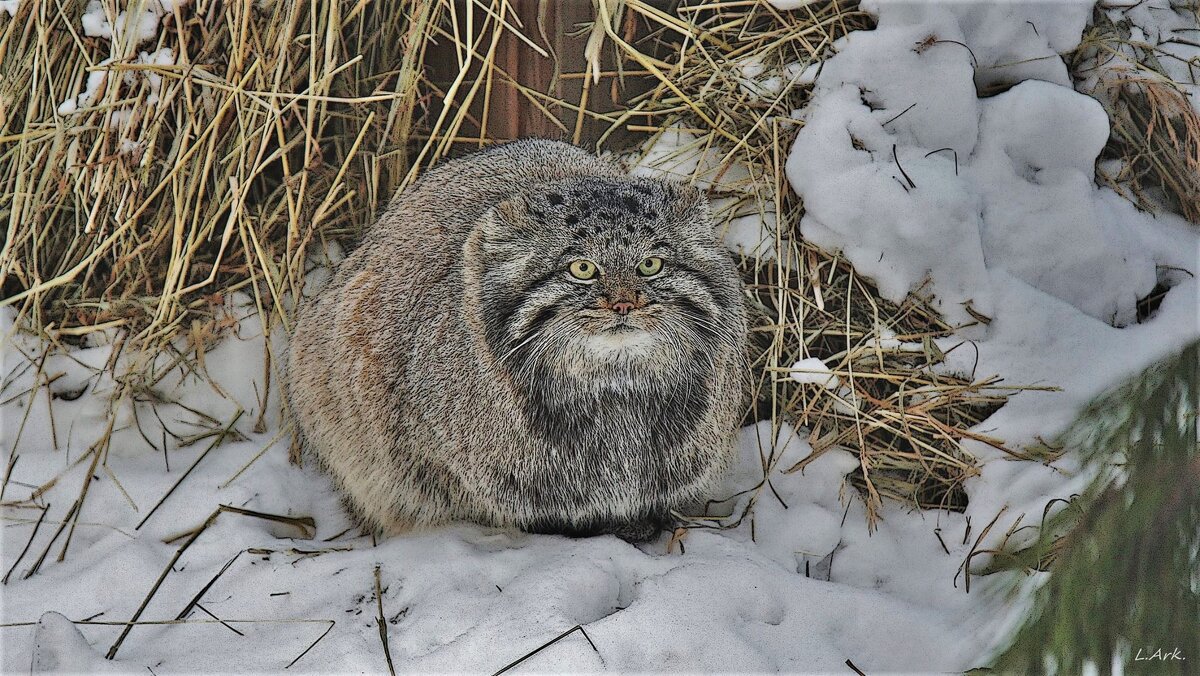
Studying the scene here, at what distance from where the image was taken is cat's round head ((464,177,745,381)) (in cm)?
251

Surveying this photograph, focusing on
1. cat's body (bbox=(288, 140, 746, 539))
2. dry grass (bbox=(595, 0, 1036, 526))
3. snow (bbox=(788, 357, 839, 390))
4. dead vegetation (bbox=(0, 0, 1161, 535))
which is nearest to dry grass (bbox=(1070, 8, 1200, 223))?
dead vegetation (bbox=(0, 0, 1161, 535))

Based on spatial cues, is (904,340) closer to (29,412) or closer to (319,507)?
(319,507)

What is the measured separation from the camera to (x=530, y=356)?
2641mm

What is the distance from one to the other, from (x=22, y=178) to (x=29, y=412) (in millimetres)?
A: 817

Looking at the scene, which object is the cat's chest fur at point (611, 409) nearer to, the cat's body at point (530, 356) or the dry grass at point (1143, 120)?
the cat's body at point (530, 356)

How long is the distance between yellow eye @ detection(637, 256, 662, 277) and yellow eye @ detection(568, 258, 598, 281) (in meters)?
0.12

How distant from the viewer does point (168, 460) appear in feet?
10.9

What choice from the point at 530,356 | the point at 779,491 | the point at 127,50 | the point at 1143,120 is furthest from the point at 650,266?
the point at 127,50

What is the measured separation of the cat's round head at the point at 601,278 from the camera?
2.51 metres

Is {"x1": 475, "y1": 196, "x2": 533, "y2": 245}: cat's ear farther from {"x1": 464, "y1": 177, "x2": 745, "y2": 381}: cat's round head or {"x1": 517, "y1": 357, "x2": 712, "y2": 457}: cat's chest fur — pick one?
{"x1": 517, "y1": 357, "x2": 712, "y2": 457}: cat's chest fur

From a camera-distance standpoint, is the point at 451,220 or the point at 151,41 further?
the point at 151,41

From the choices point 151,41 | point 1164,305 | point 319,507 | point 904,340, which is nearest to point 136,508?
point 319,507

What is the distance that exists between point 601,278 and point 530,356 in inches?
12.3

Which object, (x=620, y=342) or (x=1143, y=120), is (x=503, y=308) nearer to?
(x=620, y=342)
